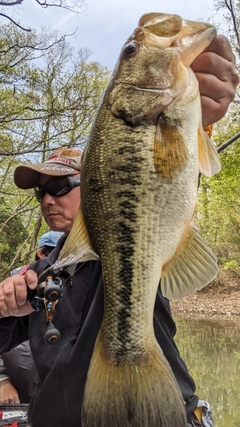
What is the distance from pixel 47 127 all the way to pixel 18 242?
7.95 m

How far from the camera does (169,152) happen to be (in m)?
1.33

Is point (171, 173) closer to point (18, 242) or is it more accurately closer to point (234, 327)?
point (234, 327)

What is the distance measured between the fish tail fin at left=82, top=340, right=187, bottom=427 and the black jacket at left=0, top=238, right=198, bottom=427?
50 centimetres

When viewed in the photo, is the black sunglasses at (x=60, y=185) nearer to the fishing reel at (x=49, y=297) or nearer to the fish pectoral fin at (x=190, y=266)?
the fishing reel at (x=49, y=297)

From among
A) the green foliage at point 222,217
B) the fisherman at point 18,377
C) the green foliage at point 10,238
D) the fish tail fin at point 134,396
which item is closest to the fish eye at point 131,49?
the fish tail fin at point 134,396

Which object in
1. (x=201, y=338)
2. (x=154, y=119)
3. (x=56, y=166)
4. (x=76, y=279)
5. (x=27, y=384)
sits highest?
(x=154, y=119)

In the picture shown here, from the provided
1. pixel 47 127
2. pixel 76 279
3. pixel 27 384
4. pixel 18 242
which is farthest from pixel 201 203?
pixel 76 279

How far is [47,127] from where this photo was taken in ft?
40.2

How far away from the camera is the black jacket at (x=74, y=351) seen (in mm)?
1849

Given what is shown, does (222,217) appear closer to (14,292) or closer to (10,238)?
(10,238)

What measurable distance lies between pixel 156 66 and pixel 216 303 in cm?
1535

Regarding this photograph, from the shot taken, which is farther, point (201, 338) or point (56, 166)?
point (201, 338)

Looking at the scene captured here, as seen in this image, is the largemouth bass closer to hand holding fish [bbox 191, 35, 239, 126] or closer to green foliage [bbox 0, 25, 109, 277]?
hand holding fish [bbox 191, 35, 239, 126]

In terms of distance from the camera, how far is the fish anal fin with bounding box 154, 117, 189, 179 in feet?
4.33
